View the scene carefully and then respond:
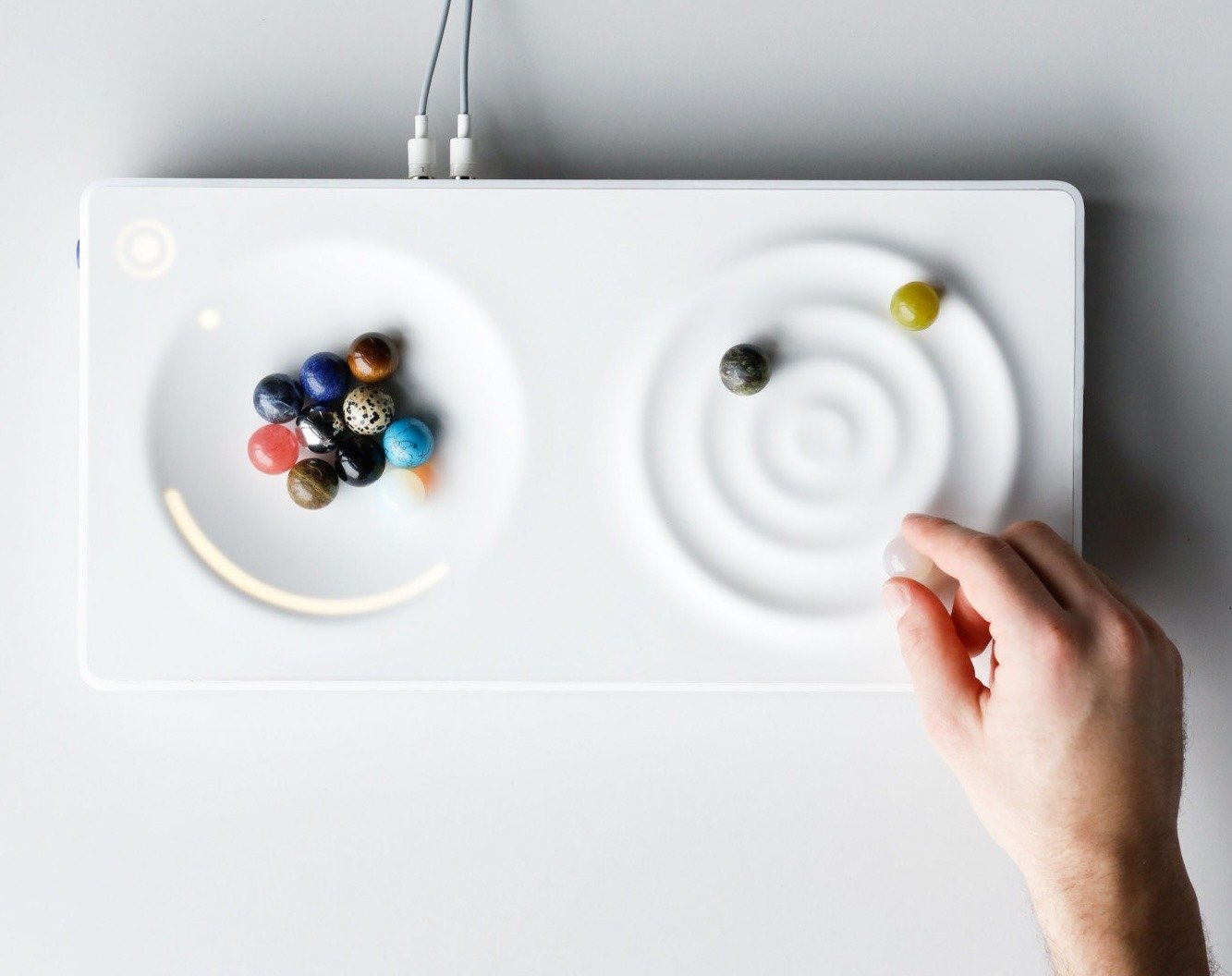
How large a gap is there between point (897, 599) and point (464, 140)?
52 cm

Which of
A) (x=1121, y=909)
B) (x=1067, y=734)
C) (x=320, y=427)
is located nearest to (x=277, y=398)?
(x=320, y=427)

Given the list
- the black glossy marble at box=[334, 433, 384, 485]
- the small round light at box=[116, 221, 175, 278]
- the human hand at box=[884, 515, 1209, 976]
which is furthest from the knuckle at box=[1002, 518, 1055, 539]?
the small round light at box=[116, 221, 175, 278]

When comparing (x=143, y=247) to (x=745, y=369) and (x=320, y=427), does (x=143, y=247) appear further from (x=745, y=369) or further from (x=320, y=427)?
(x=745, y=369)

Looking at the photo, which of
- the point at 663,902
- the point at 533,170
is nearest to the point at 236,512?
the point at 533,170

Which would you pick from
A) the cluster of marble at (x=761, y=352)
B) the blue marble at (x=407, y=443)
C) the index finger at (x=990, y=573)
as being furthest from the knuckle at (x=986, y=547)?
the blue marble at (x=407, y=443)

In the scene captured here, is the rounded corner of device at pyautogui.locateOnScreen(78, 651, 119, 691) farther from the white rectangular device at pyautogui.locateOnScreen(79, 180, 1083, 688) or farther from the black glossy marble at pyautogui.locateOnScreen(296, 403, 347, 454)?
the black glossy marble at pyautogui.locateOnScreen(296, 403, 347, 454)

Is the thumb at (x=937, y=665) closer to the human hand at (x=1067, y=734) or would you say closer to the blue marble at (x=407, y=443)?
the human hand at (x=1067, y=734)

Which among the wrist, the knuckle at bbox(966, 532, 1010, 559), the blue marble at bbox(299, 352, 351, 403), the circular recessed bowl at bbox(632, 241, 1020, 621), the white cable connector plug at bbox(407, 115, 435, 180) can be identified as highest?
the white cable connector plug at bbox(407, 115, 435, 180)

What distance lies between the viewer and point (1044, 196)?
74cm

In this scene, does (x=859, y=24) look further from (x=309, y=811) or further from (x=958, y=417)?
(x=309, y=811)

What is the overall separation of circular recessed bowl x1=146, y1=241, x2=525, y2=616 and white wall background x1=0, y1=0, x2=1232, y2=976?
0.40ft

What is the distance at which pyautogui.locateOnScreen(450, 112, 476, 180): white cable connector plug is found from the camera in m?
0.77

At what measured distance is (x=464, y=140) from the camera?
0.77 meters

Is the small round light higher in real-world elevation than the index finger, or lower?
higher
